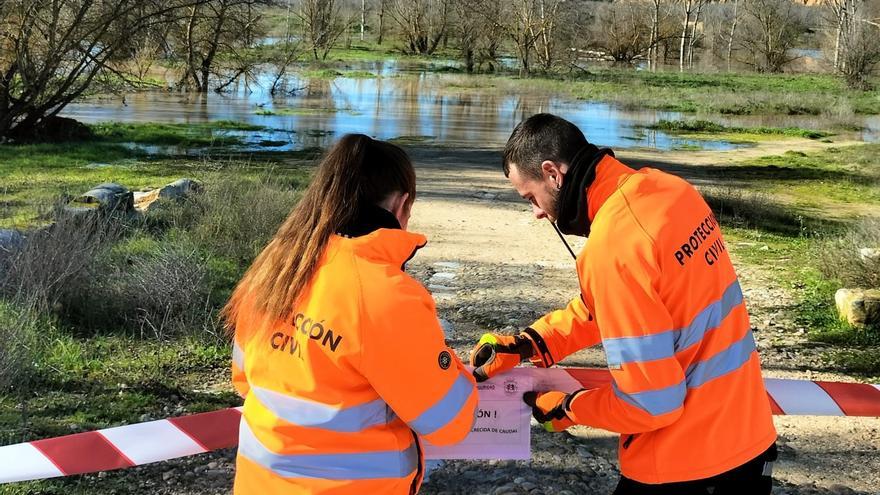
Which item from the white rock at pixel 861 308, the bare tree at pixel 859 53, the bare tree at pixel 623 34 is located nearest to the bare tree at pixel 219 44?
the white rock at pixel 861 308

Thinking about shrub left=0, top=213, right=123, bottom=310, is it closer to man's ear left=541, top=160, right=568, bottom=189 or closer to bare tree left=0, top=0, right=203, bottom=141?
man's ear left=541, top=160, right=568, bottom=189

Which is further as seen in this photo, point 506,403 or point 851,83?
point 851,83

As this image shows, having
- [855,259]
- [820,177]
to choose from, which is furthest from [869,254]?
[820,177]

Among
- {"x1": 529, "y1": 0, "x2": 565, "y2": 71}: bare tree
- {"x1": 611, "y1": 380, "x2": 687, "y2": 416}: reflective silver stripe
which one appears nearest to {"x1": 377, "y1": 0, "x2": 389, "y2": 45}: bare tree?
{"x1": 529, "y1": 0, "x2": 565, "y2": 71}: bare tree

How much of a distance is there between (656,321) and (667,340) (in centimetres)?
6

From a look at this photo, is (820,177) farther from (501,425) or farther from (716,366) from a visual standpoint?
(716,366)

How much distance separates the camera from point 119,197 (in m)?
10.5

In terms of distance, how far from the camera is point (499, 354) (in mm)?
2693

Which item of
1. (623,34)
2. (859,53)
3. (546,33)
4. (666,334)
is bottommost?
(666,334)

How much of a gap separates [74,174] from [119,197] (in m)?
4.91

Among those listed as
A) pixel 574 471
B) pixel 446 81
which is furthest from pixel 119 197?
pixel 446 81

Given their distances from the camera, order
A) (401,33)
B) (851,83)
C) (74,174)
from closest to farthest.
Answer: (74,174) < (851,83) < (401,33)

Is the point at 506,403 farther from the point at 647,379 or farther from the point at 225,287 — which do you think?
the point at 225,287

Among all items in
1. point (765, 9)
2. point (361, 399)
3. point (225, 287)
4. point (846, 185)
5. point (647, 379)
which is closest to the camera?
point (361, 399)
